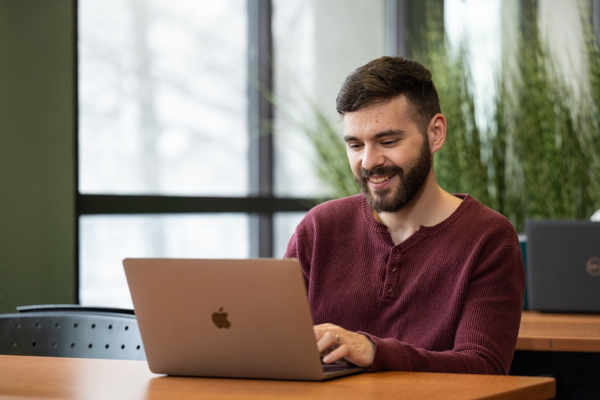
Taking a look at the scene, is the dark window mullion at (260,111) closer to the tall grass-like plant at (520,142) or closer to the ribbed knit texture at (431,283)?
the tall grass-like plant at (520,142)

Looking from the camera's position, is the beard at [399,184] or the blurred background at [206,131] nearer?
the beard at [399,184]

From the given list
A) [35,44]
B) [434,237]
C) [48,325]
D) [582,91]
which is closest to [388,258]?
[434,237]

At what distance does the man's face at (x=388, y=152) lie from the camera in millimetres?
1799

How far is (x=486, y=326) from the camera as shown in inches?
65.6

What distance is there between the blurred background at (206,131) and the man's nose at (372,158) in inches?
56.7

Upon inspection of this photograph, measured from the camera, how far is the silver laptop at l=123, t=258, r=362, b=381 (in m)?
1.32

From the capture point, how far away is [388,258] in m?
1.85

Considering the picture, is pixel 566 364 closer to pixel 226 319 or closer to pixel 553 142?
pixel 226 319

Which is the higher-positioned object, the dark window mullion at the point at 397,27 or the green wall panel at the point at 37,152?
the dark window mullion at the point at 397,27

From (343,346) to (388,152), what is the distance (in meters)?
0.56

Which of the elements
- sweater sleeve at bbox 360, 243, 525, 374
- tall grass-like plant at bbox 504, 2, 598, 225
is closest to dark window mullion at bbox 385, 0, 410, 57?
tall grass-like plant at bbox 504, 2, 598, 225

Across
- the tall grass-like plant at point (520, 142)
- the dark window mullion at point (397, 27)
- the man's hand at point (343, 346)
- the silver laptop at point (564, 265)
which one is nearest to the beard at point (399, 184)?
the man's hand at point (343, 346)

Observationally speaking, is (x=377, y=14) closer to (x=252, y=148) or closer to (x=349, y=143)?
(x=252, y=148)

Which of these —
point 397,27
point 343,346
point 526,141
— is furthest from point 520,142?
point 343,346
